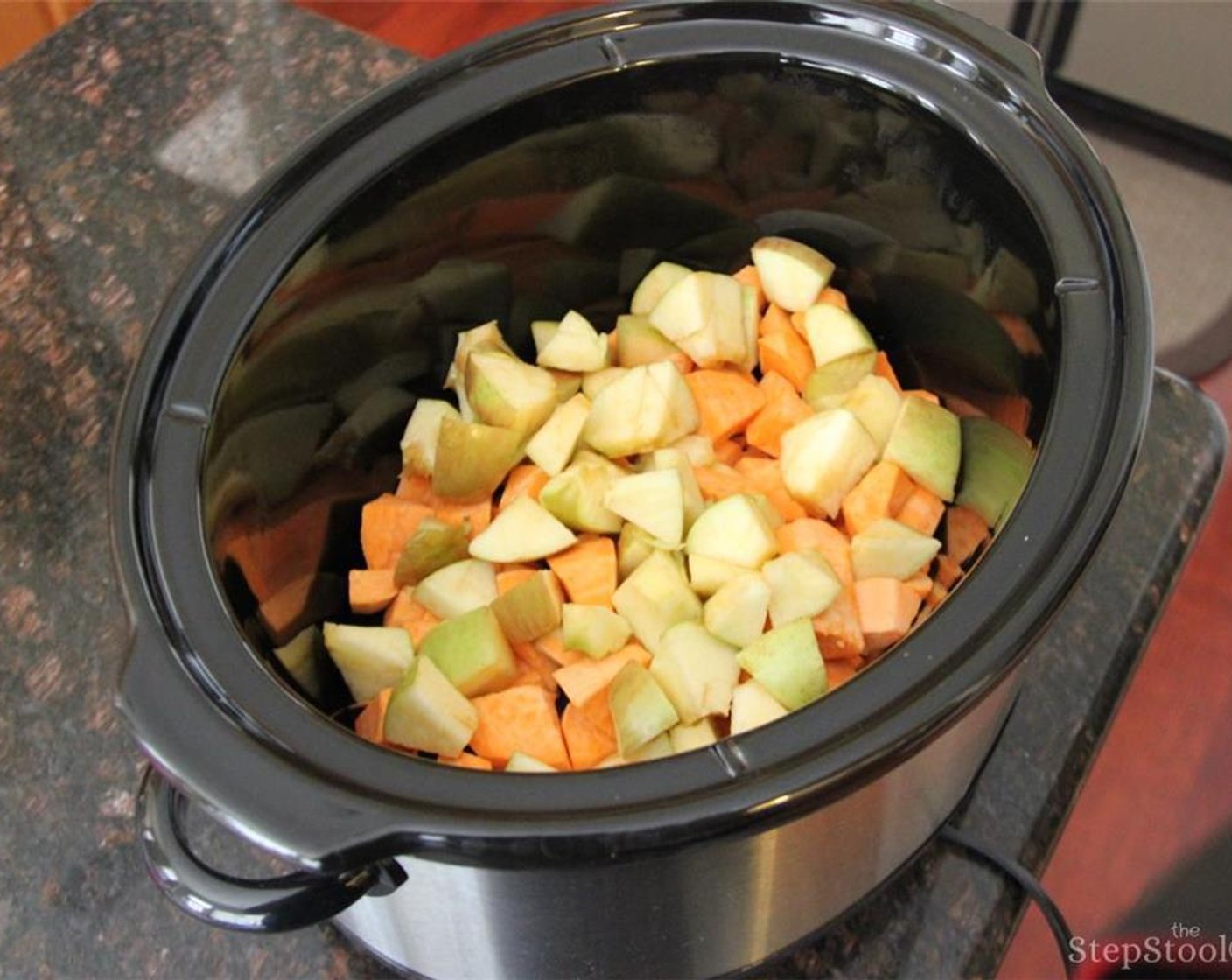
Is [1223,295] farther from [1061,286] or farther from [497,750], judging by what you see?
[497,750]

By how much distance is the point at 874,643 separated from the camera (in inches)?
25.7

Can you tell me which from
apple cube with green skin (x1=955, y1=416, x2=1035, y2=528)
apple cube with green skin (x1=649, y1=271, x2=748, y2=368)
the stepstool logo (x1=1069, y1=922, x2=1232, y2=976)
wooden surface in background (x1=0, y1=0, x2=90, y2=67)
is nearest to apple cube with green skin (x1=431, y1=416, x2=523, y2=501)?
apple cube with green skin (x1=649, y1=271, x2=748, y2=368)

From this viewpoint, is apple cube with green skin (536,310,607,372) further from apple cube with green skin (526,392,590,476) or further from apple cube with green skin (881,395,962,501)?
apple cube with green skin (881,395,962,501)

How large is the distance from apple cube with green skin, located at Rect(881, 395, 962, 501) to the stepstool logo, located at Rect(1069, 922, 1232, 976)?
0.35 m

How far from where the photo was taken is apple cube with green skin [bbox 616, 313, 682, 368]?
2.52ft

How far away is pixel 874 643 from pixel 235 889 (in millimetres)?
324

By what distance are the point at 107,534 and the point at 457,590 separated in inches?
7.2

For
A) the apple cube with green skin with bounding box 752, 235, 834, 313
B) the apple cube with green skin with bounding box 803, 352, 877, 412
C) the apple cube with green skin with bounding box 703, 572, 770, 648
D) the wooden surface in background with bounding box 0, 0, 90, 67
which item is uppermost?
the apple cube with green skin with bounding box 752, 235, 834, 313

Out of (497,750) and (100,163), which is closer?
(497,750)

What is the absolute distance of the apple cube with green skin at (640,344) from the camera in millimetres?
769

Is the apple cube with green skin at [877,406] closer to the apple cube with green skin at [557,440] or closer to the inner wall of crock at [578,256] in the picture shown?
the inner wall of crock at [578,256]

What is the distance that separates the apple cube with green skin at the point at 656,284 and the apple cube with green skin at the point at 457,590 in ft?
0.64

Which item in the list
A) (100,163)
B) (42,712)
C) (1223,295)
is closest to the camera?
(42,712)

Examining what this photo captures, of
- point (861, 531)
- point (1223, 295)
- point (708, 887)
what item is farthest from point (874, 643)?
point (1223, 295)
